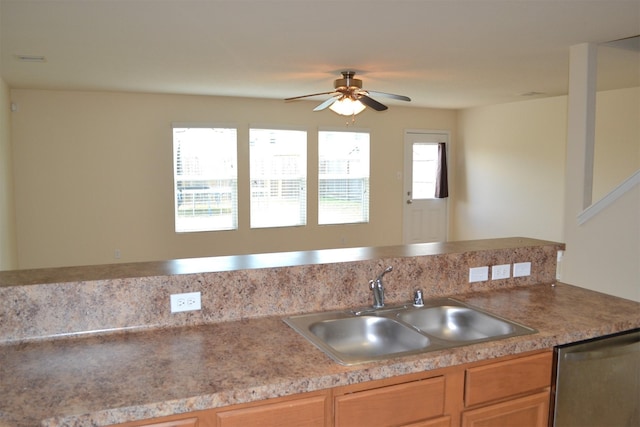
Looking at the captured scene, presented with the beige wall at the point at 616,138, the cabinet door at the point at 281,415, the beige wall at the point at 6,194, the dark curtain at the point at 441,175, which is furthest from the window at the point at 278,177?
the cabinet door at the point at 281,415

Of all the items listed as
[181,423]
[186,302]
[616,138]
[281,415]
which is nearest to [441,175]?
[616,138]

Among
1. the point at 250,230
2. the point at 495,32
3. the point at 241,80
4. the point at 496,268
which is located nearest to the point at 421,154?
the point at 250,230

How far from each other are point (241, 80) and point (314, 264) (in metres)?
3.66

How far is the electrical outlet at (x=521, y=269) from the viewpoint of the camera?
2445 millimetres

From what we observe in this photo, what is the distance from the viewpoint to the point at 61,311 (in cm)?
169

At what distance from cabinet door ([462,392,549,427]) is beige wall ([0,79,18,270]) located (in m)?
4.83

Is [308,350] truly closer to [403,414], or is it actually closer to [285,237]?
[403,414]

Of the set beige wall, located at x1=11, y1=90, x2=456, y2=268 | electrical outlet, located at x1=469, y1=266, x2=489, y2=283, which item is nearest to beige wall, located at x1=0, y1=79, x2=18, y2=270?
beige wall, located at x1=11, y1=90, x2=456, y2=268

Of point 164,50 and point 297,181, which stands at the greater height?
point 164,50

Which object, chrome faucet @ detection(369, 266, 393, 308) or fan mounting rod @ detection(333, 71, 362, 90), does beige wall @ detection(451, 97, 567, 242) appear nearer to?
fan mounting rod @ detection(333, 71, 362, 90)

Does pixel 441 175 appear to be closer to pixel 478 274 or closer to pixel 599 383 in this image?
pixel 478 274

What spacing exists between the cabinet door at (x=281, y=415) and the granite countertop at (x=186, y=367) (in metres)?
0.04

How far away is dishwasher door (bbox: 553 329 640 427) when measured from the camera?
70.7 inches

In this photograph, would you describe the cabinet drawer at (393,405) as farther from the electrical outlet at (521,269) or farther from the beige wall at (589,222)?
the beige wall at (589,222)
